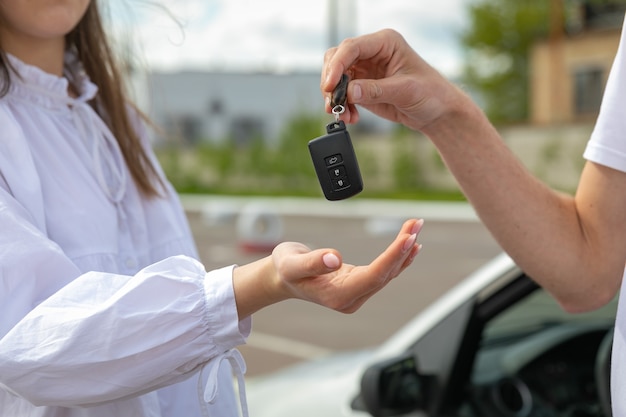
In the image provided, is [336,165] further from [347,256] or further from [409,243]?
[347,256]

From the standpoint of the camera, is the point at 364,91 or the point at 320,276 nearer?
the point at 320,276

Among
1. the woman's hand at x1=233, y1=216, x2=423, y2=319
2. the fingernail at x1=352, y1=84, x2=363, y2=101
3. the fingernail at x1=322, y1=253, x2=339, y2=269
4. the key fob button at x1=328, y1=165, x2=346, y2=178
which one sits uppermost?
the fingernail at x1=352, y1=84, x2=363, y2=101

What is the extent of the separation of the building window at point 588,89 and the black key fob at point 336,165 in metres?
26.1

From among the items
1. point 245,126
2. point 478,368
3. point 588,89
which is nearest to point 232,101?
point 245,126

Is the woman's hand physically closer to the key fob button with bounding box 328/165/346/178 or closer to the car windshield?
the key fob button with bounding box 328/165/346/178

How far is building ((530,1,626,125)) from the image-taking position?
1010 inches

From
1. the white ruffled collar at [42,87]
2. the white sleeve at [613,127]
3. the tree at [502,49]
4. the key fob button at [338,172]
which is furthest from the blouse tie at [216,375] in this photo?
the tree at [502,49]

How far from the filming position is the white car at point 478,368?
2.25 metres

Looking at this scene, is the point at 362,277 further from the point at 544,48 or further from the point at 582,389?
the point at 544,48

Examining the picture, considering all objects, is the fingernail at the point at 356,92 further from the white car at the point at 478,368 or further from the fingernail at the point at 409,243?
the white car at the point at 478,368

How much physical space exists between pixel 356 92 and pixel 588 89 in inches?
1044

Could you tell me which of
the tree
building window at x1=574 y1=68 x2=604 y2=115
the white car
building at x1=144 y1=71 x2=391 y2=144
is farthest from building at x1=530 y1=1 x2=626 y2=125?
the white car

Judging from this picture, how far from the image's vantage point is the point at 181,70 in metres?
38.8

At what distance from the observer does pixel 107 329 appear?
4.13ft
